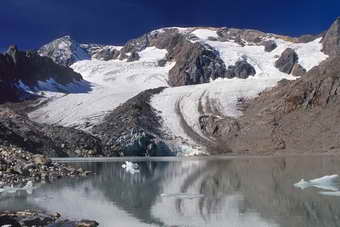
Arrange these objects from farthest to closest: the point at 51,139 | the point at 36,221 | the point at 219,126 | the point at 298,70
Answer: the point at 298,70, the point at 219,126, the point at 51,139, the point at 36,221

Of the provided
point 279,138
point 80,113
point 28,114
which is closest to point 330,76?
point 279,138

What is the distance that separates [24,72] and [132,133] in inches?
3180

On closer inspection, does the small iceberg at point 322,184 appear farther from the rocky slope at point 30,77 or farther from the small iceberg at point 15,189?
the rocky slope at point 30,77

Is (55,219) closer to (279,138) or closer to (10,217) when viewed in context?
(10,217)

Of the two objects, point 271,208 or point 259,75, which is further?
point 259,75

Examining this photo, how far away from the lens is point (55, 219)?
22953 millimetres

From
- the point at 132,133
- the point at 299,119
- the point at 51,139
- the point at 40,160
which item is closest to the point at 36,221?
the point at 40,160

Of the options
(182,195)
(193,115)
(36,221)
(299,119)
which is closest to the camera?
(36,221)

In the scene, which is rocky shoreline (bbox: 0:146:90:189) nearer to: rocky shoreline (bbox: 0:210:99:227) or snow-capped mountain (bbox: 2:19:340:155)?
rocky shoreline (bbox: 0:210:99:227)

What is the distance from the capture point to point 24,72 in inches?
6841

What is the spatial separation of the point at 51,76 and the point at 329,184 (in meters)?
162

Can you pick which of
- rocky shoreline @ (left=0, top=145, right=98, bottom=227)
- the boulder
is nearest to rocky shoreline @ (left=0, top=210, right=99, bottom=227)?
rocky shoreline @ (left=0, top=145, right=98, bottom=227)

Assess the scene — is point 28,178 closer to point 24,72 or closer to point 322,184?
point 322,184

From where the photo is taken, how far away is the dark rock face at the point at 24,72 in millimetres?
152125
